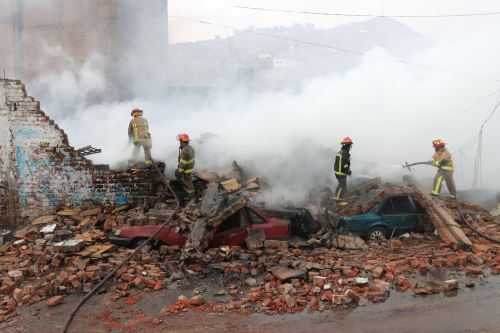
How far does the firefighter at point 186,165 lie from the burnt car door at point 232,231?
2182mm

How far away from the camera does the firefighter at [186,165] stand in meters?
9.59

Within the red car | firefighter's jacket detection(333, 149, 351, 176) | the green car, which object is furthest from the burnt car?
firefighter's jacket detection(333, 149, 351, 176)

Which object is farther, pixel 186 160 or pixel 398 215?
pixel 186 160

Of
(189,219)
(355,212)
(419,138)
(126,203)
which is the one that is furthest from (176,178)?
(419,138)

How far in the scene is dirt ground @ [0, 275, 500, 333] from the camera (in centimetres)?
531

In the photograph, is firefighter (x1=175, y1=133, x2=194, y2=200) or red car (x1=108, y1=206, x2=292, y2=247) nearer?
red car (x1=108, y1=206, x2=292, y2=247)

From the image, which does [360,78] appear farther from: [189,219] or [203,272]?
[203,272]

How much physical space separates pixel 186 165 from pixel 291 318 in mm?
5046

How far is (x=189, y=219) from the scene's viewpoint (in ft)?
27.6

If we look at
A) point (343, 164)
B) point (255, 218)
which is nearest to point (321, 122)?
point (343, 164)

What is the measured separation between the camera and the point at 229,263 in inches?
287

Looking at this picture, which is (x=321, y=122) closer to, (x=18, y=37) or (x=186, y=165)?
(x=186, y=165)

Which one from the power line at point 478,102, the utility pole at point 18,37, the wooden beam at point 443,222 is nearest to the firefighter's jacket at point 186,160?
the wooden beam at point 443,222

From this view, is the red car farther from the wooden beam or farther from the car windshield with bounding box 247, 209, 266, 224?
the wooden beam
